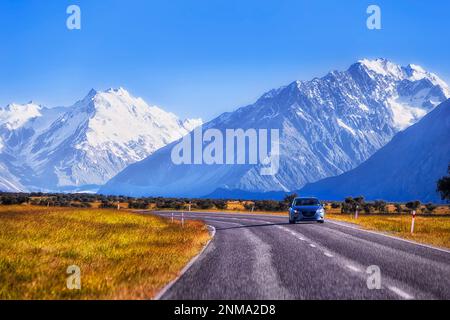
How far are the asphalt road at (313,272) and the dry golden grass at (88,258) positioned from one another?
69cm

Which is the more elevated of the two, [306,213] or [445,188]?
[445,188]

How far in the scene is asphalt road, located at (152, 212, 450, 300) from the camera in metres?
10.3

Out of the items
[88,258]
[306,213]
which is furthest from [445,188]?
[88,258]

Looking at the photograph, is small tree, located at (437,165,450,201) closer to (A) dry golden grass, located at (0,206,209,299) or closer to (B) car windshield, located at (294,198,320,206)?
(B) car windshield, located at (294,198,320,206)

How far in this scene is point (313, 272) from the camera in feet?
42.6

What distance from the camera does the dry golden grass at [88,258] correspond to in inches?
424

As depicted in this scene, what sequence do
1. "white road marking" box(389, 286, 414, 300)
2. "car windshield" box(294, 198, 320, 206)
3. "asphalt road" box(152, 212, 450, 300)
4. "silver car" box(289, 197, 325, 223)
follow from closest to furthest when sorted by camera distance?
"white road marking" box(389, 286, 414, 300), "asphalt road" box(152, 212, 450, 300), "silver car" box(289, 197, 325, 223), "car windshield" box(294, 198, 320, 206)

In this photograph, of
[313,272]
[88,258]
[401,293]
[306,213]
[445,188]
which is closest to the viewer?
[401,293]

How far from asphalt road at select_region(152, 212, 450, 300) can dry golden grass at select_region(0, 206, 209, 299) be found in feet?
2.26

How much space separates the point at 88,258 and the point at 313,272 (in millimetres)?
6238

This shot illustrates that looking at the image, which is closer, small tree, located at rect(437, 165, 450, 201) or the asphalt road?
the asphalt road

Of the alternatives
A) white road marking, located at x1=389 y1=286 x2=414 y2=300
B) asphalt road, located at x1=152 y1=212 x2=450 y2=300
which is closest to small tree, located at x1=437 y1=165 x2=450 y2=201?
asphalt road, located at x1=152 y1=212 x2=450 y2=300

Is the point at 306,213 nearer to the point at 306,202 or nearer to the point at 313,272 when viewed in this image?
the point at 306,202

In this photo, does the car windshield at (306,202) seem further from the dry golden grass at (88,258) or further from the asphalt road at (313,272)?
the asphalt road at (313,272)
